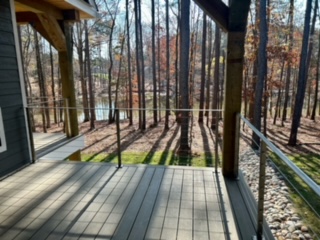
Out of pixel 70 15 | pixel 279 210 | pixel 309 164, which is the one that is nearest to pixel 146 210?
pixel 279 210

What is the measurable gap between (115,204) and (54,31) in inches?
148

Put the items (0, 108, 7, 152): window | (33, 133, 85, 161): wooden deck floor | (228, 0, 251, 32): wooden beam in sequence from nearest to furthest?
(228, 0, 251, 32): wooden beam
(0, 108, 7, 152): window
(33, 133, 85, 161): wooden deck floor

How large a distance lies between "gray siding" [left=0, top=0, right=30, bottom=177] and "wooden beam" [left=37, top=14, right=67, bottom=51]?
3.52ft

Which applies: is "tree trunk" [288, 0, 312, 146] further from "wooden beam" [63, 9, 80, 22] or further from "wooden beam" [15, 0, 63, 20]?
"wooden beam" [15, 0, 63, 20]

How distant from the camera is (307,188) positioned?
5.76 metres

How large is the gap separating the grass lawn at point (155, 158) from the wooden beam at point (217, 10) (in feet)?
16.7

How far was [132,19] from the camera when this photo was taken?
47.1 feet

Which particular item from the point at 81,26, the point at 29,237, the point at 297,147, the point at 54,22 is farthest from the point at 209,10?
the point at 81,26

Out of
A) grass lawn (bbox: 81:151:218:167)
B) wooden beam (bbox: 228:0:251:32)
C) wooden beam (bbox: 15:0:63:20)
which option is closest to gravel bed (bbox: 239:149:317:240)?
grass lawn (bbox: 81:151:218:167)

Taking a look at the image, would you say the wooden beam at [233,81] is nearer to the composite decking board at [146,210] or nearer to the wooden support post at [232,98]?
the wooden support post at [232,98]

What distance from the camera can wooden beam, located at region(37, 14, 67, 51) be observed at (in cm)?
458

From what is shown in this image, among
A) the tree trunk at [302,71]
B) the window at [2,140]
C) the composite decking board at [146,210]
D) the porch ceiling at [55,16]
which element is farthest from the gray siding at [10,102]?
the tree trunk at [302,71]

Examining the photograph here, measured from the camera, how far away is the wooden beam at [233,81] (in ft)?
8.91

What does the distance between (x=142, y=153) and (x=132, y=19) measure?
→ 9.25m
